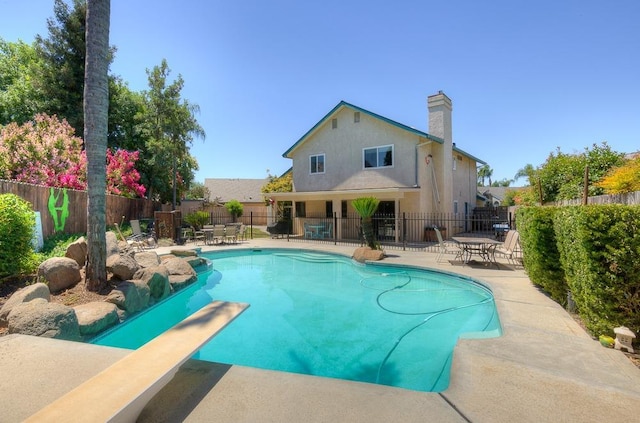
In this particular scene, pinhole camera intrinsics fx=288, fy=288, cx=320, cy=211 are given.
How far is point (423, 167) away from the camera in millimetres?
16500

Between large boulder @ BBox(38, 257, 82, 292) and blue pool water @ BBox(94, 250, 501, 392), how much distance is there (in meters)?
1.77

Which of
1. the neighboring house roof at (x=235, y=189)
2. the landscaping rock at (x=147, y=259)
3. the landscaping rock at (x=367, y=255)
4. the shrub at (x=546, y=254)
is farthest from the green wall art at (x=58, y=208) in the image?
the neighboring house roof at (x=235, y=189)

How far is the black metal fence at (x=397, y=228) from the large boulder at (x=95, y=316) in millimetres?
11302

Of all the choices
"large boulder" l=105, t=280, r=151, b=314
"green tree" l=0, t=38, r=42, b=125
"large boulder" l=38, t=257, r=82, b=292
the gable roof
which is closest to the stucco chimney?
the gable roof

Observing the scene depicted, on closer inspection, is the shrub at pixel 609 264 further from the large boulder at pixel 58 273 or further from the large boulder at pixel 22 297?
the large boulder at pixel 58 273

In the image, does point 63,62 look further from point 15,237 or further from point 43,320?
point 43,320

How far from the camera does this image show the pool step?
2.06m

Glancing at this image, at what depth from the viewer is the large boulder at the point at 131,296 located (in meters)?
Result: 6.13

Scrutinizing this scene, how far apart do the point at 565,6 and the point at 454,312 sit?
10.7 m

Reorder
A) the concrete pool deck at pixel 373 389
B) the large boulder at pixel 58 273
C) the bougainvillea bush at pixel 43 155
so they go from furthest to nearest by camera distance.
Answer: the bougainvillea bush at pixel 43 155 < the large boulder at pixel 58 273 < the concrete pool deck at pixel 373 389

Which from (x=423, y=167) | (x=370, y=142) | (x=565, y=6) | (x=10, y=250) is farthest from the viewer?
(x=370, y=142)

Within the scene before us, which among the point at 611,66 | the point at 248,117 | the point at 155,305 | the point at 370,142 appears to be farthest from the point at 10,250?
the point at 611,66

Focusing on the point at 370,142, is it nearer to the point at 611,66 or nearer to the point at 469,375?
the point at 611,66

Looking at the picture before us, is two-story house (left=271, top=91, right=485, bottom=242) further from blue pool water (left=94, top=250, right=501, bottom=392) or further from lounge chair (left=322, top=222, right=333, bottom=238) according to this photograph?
blue pool water (left=94, top=250, right=501, bottom=392)
